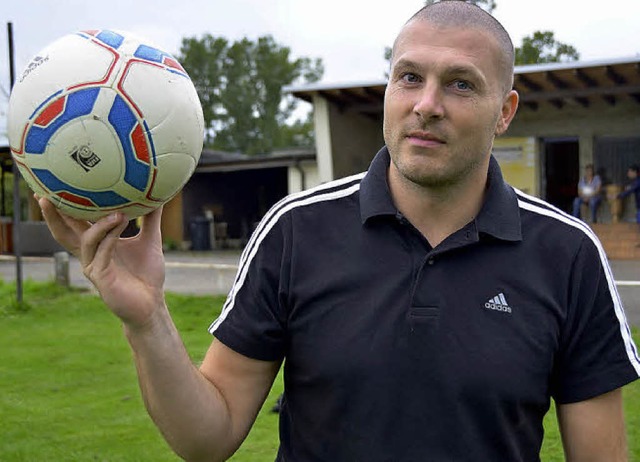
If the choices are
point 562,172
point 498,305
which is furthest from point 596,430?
point 562,172

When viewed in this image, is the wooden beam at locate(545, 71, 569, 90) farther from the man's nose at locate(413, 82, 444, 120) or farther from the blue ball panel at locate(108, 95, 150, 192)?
the blue ball panel at locate(108, 95, 150, 192)

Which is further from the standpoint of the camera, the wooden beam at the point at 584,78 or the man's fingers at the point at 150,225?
the wooden beam at the point at 584,78

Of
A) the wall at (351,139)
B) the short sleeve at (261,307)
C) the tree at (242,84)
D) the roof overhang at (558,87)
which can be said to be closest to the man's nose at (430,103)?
the short sleeve at (261,307)

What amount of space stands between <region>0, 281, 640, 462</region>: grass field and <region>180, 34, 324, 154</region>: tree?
4346 centimetres

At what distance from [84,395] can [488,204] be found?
5.23 metres

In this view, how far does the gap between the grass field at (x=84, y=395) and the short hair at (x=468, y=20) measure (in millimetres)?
3521

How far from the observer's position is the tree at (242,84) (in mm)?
53469

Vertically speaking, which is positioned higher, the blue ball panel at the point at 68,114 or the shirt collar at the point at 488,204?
the blue ball panel at the point at 68,114

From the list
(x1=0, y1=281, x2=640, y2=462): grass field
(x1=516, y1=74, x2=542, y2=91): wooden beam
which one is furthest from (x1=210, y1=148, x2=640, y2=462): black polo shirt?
(x1=516, y1=74, x2=542, y2=91): wooden beam

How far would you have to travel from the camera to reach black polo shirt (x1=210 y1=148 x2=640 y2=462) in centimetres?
192

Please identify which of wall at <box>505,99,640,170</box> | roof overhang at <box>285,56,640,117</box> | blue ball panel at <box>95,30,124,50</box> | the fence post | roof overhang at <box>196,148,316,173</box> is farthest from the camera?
roof overhang at <box>196,148,316,173</box>

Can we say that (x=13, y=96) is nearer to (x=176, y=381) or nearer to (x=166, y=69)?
(x=166, y=69)

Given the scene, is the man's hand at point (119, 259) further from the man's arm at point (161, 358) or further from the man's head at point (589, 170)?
the man's head at point (589, 170)

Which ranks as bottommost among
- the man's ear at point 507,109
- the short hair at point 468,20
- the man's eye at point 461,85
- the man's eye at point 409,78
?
the man's ear at point 507,109
